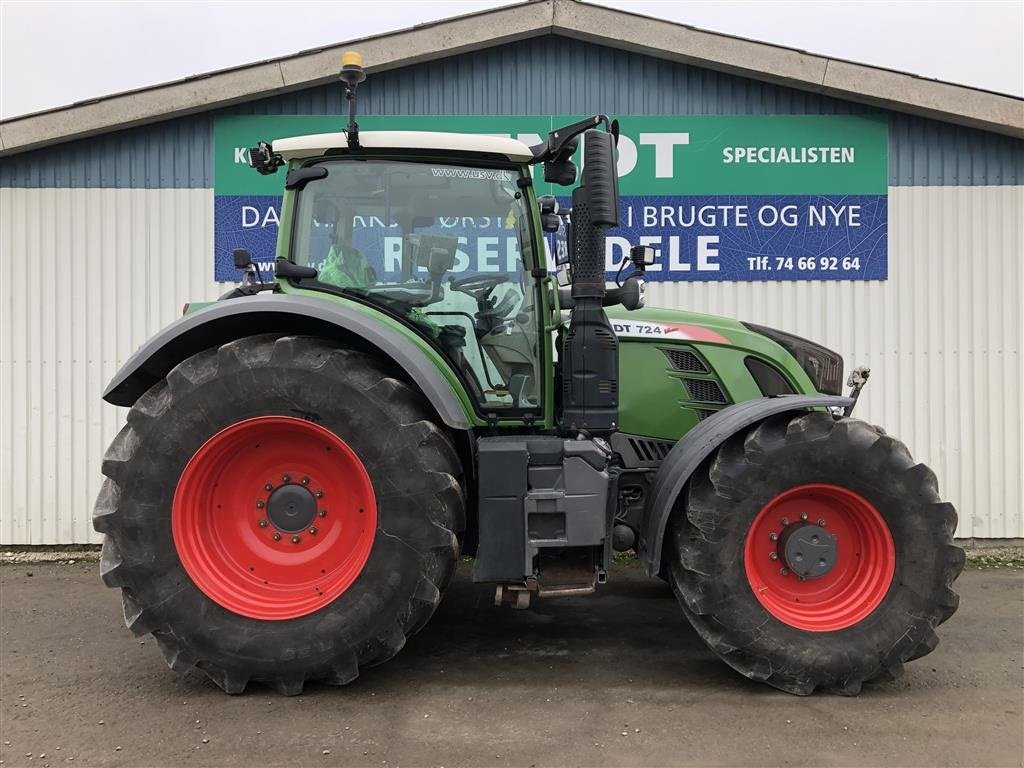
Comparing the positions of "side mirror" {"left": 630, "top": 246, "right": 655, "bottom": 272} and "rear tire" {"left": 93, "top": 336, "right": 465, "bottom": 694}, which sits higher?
"side mirror" {"left": 630, "top": 246, "right": 655, "bottom": 272}

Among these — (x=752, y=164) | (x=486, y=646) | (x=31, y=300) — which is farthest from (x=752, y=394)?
(x=31, y=300)

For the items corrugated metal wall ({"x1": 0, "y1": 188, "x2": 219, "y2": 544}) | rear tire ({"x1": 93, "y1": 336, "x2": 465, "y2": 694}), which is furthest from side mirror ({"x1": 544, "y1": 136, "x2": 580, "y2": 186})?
corrugated metal wall ({"x1": 0, "y1": 188, "x2": 219, "y2": 544})

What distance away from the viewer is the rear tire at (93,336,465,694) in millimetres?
3295

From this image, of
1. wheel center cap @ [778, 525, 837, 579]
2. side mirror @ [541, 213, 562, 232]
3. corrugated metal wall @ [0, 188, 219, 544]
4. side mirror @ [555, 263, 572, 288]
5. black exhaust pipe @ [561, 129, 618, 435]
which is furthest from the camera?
corrugated metal wall @ [0, 188, 219, 544]

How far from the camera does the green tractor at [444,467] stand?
3312mm

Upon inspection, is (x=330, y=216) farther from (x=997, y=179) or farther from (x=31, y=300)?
(x=997, y=179)

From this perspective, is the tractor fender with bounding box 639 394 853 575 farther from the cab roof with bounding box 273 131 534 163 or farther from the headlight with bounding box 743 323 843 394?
the cab roof with bounding box 273 131 534 163

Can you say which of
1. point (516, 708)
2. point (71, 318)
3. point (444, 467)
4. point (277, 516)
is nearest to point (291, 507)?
point (277, 516)

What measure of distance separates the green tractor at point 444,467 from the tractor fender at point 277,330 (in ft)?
0.05

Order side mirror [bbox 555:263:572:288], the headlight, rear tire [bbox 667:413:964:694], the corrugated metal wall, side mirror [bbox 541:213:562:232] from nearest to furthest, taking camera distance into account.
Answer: rear tire [bbox 667:413:964:694], side mirror [bbox 541:213:562:232], side mirror [bbox 555:263:572:288], the headlight, the corrugated metal wall

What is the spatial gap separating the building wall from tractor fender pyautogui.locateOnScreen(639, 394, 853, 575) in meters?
2.94

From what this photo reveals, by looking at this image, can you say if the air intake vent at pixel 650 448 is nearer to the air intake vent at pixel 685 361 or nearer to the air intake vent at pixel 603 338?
the air intake vent at pixel 685 361

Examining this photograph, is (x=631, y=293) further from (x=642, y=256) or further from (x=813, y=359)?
(x=813, y=359)

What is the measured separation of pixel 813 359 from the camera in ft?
14.5
